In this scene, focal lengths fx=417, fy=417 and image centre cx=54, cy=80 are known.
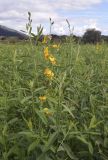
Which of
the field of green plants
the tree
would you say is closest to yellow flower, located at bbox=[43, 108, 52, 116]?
the field of green plants

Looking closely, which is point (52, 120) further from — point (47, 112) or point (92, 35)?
point (92, 35)

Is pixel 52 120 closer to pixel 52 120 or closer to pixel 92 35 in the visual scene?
pixel 52 120

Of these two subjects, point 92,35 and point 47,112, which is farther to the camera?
point 92,35

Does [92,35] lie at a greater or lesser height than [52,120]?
lesser

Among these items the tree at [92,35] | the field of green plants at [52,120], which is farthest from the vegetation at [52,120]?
the tree at [92,35]

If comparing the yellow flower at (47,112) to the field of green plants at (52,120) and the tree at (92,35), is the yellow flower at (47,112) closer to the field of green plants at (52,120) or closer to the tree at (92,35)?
the field of green plants at (52,120)

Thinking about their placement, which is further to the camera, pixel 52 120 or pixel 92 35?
pixel 92 35

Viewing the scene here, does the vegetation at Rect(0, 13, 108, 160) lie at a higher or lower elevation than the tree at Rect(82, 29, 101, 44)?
higher

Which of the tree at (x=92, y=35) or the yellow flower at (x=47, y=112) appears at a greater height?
the yellow flower at (x=47, y=112)

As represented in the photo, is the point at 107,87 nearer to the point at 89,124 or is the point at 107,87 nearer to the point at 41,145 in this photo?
the point at 89,124

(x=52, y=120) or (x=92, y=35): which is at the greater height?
(x=52, y=120)

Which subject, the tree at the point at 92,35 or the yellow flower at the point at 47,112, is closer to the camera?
the yellow flower at the point at 47,112

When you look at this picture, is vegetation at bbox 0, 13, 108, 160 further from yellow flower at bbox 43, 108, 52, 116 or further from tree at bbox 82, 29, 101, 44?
tree at bbox 82, 29, 101, 44

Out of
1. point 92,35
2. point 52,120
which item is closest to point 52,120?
point 52,120
